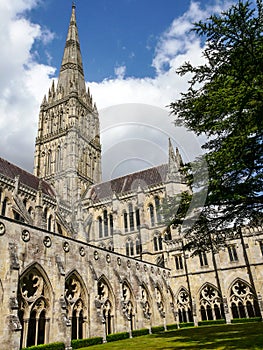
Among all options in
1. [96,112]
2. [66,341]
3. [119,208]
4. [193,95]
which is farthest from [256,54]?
[96,112]

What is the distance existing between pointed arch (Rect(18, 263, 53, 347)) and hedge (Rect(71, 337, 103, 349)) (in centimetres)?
170

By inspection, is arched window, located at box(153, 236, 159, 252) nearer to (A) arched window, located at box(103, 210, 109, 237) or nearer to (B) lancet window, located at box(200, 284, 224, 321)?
(A) arched window, located at box(103, 210, 109, 237)

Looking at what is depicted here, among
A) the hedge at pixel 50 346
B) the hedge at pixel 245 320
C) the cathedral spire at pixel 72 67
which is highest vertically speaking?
the cathedral spire at pixel 72 67

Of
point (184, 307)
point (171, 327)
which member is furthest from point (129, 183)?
point (171, 327)

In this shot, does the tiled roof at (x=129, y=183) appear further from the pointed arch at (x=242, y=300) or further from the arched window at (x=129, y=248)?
the pointed arch at (x=242, y=300)

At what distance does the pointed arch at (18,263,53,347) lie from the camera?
527 inches

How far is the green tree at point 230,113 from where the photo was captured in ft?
35.1

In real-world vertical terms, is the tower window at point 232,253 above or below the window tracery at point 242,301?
above

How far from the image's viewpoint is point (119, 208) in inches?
1641

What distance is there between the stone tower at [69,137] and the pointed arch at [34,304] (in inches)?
1166

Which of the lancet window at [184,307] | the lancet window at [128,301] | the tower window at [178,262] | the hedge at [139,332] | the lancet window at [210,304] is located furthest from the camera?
the tower window at [178,262]

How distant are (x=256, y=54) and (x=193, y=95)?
360cm

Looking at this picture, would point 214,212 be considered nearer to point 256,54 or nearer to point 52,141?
point 256,54

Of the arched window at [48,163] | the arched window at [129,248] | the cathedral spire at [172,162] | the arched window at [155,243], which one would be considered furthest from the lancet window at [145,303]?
the arched window at [48,163]
